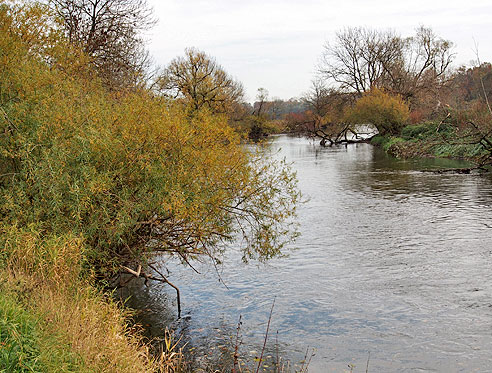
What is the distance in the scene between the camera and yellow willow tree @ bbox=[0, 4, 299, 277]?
25.0 ft

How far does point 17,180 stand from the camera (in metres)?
8.10

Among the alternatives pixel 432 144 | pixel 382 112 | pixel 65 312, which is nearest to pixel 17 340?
pixel 65 312

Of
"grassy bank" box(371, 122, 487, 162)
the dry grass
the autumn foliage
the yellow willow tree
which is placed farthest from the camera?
the autumn foliage

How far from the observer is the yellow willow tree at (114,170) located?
761 cm

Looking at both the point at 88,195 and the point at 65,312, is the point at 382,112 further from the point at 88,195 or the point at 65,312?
the point at 65,312

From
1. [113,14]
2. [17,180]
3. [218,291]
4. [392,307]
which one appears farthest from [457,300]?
[113,14]

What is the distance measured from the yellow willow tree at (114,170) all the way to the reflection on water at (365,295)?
118cm

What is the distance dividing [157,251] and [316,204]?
10.2 metres

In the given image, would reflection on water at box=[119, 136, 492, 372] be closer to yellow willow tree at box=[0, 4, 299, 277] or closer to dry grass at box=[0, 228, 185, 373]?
yellow willow tree at box=[0, 4, 299, 277]

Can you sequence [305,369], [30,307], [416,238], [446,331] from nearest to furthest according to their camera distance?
[30,307] → [305,369] → [446,331] → [416,238]

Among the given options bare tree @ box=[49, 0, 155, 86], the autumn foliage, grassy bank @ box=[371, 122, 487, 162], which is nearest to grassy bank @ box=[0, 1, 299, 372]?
bare tree @ box=[49, 0, 155, 86]

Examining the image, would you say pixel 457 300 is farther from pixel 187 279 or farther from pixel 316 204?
pixel 316 204

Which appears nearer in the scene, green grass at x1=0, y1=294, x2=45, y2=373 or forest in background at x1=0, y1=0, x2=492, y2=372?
green grass at x1=0, y1=294, x2=45, y2=373

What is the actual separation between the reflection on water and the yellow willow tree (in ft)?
3.87
